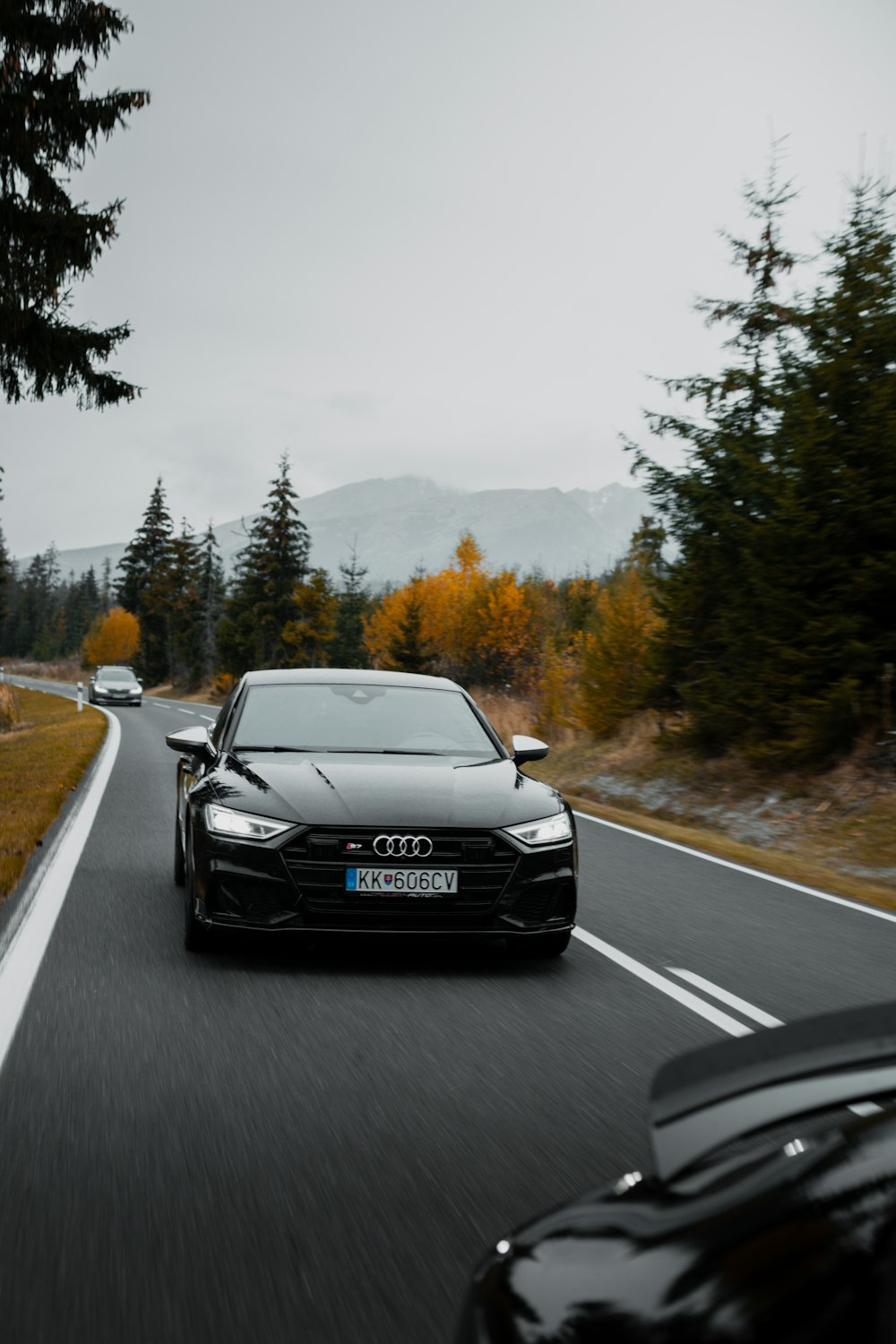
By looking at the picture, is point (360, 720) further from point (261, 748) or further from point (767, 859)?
point (767, 859)

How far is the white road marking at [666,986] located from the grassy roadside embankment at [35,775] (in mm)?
3722


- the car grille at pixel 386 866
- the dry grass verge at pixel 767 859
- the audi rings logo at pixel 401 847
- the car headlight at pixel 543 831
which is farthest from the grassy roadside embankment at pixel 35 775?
the dry grass verge at pixel 767 859

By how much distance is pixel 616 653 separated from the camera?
75.2 ft

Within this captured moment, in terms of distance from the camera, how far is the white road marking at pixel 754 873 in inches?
352

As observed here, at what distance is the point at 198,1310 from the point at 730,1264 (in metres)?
1.72

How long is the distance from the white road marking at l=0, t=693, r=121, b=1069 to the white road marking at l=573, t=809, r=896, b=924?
18.0ft

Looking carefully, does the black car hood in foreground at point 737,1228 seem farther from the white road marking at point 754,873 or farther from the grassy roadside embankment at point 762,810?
the grassy roadside embankment at point 762,810

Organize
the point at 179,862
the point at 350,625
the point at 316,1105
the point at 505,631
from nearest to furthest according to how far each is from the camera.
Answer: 1. the point at 316,1105
2. the point at 179,862
3. the point at 505,631
4. the point at 350,625

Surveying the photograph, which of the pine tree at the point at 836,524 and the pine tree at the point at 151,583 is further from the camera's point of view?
the pine tree at the point at 151,583

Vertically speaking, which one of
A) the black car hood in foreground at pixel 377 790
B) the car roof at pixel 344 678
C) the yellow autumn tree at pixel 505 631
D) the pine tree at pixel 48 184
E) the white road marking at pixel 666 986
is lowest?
the white road marking at pixel 666 986

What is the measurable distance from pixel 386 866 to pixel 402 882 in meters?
0.11

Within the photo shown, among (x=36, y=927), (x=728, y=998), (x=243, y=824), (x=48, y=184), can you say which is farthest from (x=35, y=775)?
(x=728, y=998)

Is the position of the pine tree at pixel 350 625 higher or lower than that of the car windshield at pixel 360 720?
higher

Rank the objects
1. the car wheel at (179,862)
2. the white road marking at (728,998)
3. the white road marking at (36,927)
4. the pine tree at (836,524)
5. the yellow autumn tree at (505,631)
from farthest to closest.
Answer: the yellow autumn tree at (505,631) → the pine tree at (836,524) → the car wheel at (179,862) → the white road marking at (728,998) → the white road marking at (36,927)
